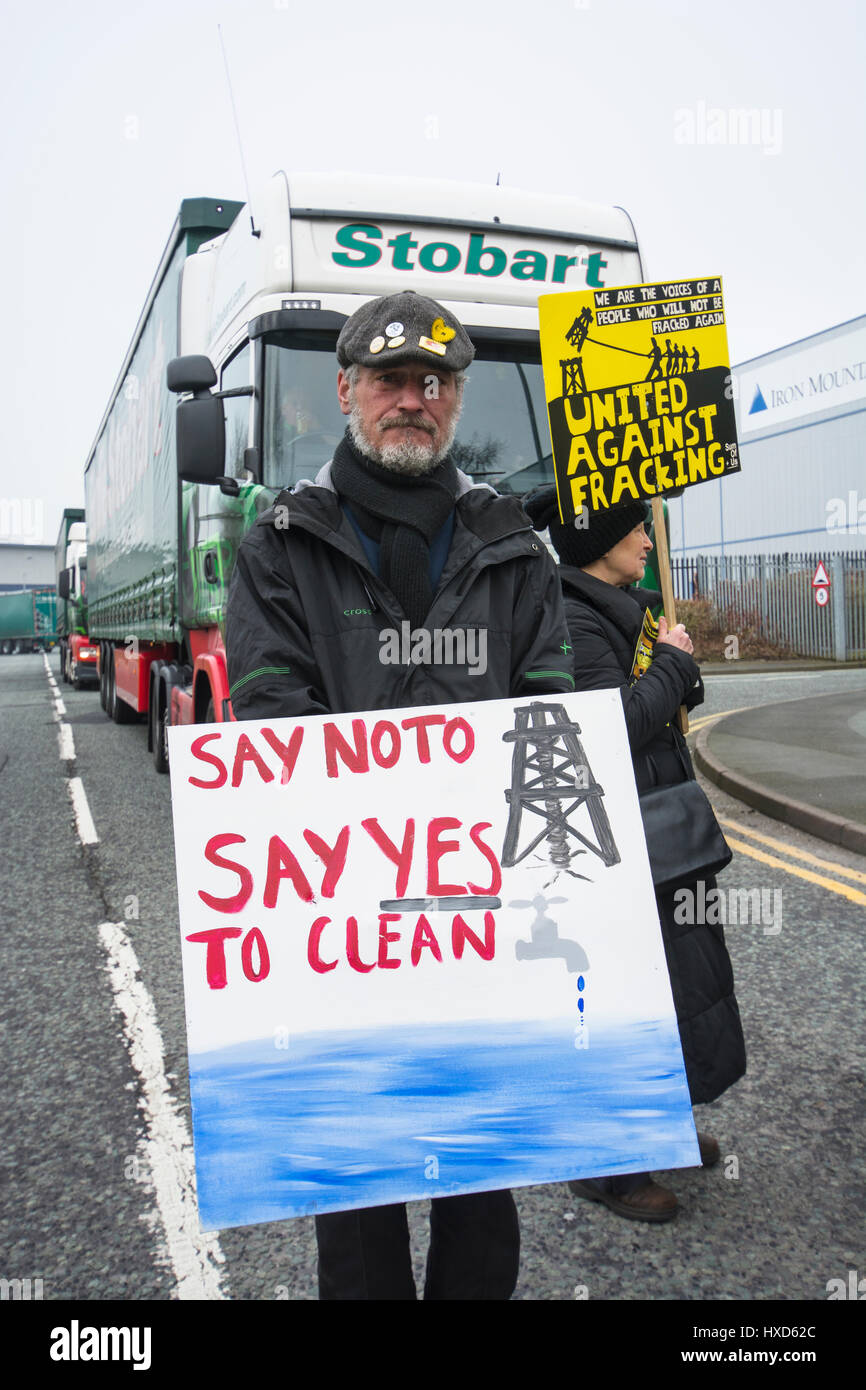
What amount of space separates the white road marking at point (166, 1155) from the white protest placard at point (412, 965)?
993 mm

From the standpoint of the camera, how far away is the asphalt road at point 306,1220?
7.73ft

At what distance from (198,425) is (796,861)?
3907 millimetres

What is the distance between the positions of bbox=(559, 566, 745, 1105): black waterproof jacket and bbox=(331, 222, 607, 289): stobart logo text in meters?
3.11

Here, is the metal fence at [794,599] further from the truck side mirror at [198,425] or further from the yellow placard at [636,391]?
the yellow placard at [636,391]

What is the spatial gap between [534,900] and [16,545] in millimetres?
94876

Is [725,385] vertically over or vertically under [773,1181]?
Result: over

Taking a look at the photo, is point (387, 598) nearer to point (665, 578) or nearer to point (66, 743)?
point (665, 578)

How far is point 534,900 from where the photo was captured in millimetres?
1717

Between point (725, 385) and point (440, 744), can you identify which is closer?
point (440, 744)

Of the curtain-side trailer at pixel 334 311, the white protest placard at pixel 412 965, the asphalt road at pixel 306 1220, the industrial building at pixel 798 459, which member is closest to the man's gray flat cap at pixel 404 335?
the white protest placard at pixel 412 965

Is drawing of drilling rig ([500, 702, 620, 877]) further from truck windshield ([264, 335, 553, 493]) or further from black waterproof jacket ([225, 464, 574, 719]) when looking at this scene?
truck windshield ([264, 335, 553, 493])
